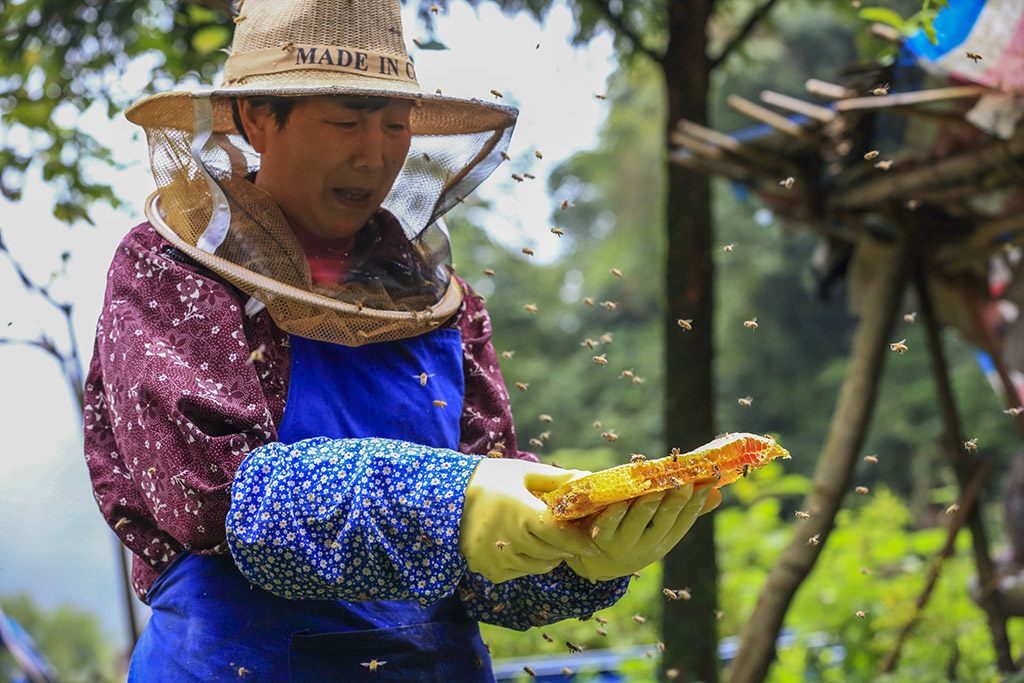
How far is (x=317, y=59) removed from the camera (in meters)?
1.61

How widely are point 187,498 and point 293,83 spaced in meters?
0.68

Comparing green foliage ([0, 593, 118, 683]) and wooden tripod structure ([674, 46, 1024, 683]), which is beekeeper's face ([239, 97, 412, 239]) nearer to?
wooden tripod structure ([674, 46, 1024, 683])

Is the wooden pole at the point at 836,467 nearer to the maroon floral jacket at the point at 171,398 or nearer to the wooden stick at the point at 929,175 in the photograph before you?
the wooden stick at the point at 929,175

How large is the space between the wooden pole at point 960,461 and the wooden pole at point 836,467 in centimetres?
25

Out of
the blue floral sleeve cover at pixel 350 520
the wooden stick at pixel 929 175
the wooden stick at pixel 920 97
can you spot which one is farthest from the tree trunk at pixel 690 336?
the blue floral sleeve cover at pixel 350 520

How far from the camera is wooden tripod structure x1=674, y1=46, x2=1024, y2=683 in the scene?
3.55m

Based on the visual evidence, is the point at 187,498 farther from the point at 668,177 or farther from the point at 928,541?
the point at 928,541

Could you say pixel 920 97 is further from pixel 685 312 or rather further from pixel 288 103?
pixel 288 103

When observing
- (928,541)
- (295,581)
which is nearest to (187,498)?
(295,581)

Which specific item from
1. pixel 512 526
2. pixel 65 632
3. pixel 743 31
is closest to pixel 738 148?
pixel 743 31

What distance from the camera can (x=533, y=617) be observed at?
172 centimetres

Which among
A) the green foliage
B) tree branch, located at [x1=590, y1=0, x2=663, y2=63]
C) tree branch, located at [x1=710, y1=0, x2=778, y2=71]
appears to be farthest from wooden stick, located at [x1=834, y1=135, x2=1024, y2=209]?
the green foliage

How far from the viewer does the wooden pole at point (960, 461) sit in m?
4.12

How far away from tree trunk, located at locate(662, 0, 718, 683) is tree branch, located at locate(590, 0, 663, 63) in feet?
0.21
